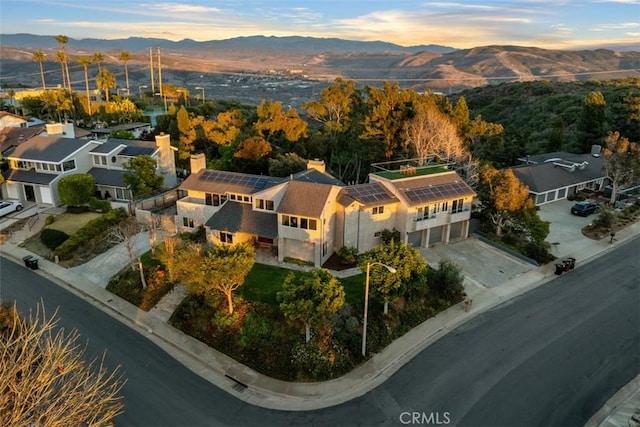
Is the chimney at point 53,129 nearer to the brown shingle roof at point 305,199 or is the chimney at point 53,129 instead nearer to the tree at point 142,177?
the tree at point 142,177

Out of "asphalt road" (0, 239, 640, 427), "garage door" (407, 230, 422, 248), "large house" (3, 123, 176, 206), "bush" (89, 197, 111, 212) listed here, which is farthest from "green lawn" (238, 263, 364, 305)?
"large house" (3, 123, 176, 206)

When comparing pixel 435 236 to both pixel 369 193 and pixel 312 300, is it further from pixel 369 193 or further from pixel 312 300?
pixel 312 300

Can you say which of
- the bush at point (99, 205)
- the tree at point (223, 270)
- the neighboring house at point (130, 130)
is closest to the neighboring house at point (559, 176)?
the tree at point (223, 270)

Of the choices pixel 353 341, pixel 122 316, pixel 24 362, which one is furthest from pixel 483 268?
pixel 24 362

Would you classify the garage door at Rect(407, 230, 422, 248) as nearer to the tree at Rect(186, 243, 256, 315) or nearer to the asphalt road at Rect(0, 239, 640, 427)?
the asphalt road at Rect(0, 239, 640, 427)

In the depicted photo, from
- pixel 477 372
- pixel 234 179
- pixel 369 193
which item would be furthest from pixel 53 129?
pixel 477 372

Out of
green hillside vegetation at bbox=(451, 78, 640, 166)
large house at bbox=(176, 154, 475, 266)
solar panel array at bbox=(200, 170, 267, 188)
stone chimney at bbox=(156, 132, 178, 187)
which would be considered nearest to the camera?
large house at bbox=(176, 154, 475, 266)
